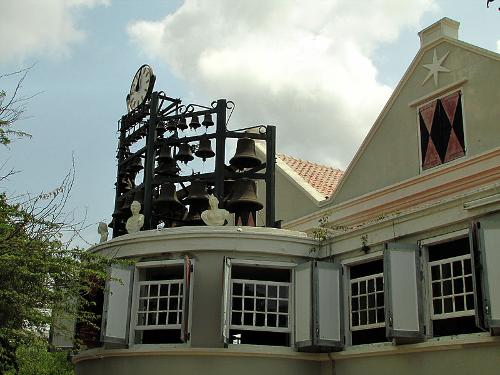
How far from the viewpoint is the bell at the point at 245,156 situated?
642 inches

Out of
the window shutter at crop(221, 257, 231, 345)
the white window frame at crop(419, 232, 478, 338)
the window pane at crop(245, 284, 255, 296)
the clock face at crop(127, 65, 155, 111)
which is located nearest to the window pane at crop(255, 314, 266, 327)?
the window pane at crop(245, 284, 255, 296)

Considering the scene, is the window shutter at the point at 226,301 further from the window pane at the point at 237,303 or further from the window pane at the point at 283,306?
the window pane at the point at 283,306

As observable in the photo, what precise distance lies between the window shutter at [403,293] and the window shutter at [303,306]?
1660 millimetres

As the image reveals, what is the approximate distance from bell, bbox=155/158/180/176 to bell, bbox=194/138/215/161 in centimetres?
62

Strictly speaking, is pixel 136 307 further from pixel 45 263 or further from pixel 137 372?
pixel 45 263

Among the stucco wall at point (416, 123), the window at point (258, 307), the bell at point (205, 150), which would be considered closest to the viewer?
the window at point (258, 307)

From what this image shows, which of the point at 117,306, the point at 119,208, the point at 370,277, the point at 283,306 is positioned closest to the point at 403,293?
the point at 370,277

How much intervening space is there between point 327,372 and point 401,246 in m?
3.04

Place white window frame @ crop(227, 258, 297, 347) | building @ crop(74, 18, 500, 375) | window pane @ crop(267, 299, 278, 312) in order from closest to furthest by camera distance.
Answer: building @ crop(74, 18, 500, 375) < white window frame @ crop(227, 258, 297, 347) < window pane @ crop(267, 299, 278, 312)

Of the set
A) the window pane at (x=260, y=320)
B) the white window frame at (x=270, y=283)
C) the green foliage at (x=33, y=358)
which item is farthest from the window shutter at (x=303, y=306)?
the green foliage at (x=33, y=358)

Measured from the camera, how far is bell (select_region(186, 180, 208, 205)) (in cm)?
1641

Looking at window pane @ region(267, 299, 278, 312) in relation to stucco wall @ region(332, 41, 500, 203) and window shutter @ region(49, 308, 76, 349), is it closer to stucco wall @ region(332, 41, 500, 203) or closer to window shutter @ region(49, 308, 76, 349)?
window shutter @ region(49, 308, 76, 349)

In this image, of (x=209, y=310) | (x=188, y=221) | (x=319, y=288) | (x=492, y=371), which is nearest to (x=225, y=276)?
(x=209, y=310)

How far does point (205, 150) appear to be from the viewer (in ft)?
54.3
